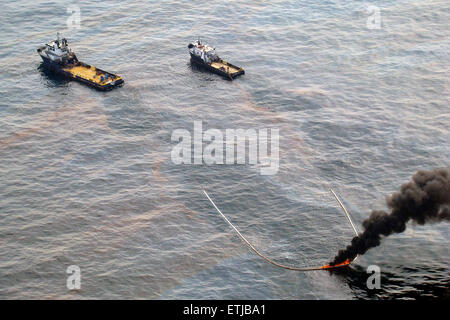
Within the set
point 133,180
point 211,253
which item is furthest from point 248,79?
point 211,253

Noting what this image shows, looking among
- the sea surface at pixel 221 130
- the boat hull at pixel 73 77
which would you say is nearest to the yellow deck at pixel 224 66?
the sea surface at pixel 221 130

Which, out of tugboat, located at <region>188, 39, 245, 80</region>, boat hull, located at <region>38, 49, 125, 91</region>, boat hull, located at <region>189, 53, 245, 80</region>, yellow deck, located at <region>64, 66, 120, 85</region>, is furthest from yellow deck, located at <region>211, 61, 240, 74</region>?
yellow deck, located at <region>64, 66, 120, 85</region>

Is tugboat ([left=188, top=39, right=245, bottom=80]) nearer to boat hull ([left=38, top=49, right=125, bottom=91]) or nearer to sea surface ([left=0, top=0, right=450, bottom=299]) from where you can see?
sea surface ([left=0, top=0, right=450, bottom=299])

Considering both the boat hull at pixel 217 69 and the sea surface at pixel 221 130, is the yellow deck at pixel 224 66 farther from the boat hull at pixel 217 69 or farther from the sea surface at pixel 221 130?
the sea surface at pixel 221 130

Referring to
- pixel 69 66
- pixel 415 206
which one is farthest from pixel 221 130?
pixel 415 206

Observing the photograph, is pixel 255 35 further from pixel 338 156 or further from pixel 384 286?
pixel 384 286
